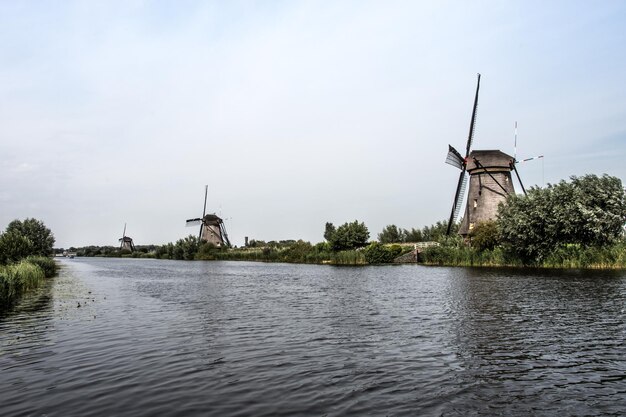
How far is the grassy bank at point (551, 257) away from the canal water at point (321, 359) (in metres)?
22.1

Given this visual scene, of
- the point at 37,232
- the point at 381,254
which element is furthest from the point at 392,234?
the point at 37,232

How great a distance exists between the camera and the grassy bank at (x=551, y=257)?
40531mm

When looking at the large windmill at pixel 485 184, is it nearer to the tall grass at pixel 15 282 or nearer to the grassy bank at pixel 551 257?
the grassy bank at pixel 551 257

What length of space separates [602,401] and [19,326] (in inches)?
719

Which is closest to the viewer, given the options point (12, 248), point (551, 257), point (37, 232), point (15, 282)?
point (15, 282)

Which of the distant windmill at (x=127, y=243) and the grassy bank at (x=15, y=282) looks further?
the distant windmill at (x=127, y=243)

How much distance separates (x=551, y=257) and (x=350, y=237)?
38.1 meters

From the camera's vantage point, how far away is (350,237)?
262 feet

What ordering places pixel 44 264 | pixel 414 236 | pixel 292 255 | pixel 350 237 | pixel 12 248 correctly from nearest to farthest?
pixel 12 248 → pixel 44 264 → pixel 350 237 → pixel 292 255 → pixel 414 236

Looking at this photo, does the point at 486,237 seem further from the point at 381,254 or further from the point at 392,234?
the point at 392,234

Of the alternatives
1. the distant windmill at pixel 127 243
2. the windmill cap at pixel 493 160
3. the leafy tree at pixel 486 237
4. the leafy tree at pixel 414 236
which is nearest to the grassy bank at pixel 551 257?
the leafy tree at pixel 486 237

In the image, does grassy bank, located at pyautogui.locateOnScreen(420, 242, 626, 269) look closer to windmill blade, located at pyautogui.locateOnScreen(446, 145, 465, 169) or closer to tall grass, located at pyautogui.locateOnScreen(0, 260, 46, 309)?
windmill blade, located at pyautogui.locateOnScreen(446, 145, 465, 169)

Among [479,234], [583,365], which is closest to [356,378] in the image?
[583,365]

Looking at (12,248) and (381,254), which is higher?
(381,254)
